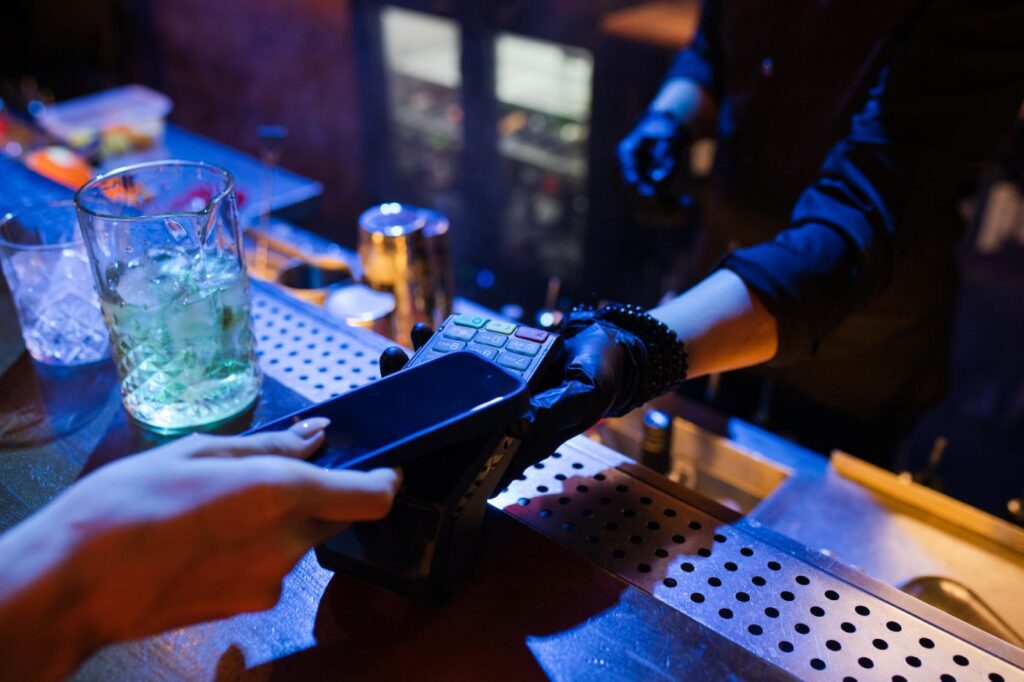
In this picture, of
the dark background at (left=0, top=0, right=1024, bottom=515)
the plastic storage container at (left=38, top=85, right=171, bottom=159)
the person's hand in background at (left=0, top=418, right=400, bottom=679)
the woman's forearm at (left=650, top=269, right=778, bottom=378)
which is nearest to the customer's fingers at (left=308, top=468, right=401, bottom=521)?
the person's hand in background at (left=0, top=418, right=400, bottom=679)

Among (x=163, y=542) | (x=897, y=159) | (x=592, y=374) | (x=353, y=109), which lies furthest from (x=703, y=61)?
(x=353, y=109)

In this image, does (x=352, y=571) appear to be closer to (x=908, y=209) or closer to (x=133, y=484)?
(x=133, y=484)

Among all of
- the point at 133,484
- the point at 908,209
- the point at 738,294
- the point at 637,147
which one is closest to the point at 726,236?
the point at 637,147

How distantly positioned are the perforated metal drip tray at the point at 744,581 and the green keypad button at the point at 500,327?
0.17 metres

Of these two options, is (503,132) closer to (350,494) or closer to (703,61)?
(703,61)

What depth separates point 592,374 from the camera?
0.92m

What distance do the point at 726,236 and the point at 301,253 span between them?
0.99 metres

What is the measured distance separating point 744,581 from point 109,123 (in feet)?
7.86

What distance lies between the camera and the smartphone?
68 cm

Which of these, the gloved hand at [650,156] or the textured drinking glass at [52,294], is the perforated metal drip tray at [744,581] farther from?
the gloved hand at [650,156]

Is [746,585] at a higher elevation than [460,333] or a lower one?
lower

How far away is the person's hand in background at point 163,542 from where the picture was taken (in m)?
0.55

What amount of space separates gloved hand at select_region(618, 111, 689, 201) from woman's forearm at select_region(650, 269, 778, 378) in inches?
24.1

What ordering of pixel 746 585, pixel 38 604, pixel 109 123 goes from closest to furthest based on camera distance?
pixel 38 604, pixel 746 585, pixel 109 123
